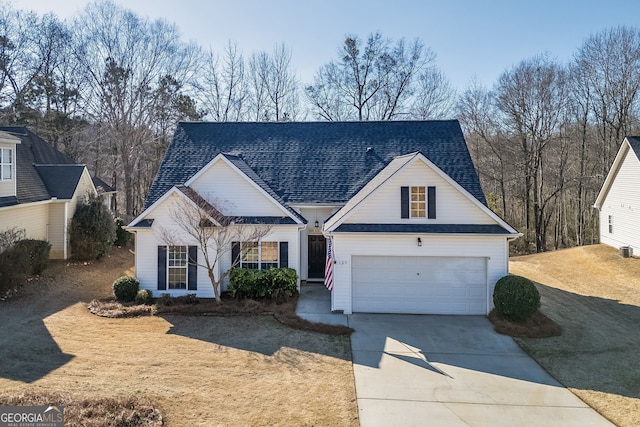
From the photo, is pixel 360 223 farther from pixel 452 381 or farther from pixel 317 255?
pixel 452 381

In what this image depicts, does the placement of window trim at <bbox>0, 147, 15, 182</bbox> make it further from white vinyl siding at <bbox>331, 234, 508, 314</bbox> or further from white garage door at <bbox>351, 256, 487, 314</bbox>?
white garage door at <bbox>351, 256, 487, 314</bbox>

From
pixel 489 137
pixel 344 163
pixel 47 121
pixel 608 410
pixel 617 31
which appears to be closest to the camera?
pixel 608 410

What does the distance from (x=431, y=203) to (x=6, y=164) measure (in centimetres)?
1770

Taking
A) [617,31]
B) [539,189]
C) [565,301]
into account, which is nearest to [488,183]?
[539,189]

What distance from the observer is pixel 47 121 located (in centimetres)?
3069

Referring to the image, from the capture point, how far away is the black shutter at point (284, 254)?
50.5ft

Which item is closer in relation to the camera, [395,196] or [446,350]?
[446,350]

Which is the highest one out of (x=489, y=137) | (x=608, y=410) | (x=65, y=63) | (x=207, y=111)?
(x=65, y=63)

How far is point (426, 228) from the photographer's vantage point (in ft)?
44.3

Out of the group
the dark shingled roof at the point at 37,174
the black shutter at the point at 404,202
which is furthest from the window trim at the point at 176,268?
the black shutter at the point at 404,202

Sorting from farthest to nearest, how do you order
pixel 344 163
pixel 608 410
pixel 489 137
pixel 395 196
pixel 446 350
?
1. pixel 489 137
2. pixel 344 163
3. pixel 395 196
4. pixel 446 350
5. pixel 608 410

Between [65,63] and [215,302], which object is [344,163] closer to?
[215,302]

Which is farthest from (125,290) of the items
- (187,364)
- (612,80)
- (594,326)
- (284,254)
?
(612,80)

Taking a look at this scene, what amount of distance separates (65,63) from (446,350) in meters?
35.6
